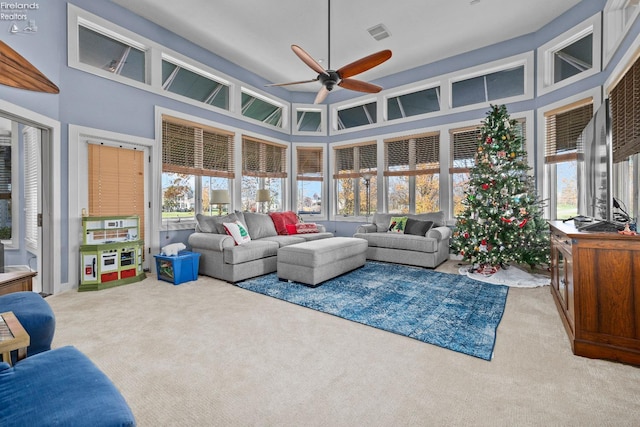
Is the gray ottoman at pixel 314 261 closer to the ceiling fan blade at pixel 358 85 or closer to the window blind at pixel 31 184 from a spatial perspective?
the ceiling fan blade at pixel 358 85

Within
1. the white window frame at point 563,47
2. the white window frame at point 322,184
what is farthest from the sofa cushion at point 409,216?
the white window frame at point 563,47

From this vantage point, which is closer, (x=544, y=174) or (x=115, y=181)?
(x=115, y=181)

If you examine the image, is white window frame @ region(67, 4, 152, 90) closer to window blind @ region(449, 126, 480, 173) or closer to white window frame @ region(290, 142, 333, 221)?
white window frame @ region(290, 142, 333, 221)

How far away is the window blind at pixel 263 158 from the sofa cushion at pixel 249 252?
2255 millimetres

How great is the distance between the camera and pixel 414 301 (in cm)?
320

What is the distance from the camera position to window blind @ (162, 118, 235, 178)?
490 cm

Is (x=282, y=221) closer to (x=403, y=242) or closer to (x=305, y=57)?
(x=403, y=242)

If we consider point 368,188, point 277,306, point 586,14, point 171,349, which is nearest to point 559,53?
point 586,14

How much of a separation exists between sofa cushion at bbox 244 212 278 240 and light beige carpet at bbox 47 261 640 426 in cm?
230

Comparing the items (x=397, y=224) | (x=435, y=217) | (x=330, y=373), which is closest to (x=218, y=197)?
(x=397, y=224)

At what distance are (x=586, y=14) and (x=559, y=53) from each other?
64 cm

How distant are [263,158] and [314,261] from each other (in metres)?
3.59

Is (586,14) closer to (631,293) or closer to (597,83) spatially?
(597,83)

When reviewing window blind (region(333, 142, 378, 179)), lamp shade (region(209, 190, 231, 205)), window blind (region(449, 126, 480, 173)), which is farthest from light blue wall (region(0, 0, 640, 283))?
window blind (region(333, 142, 378, 179))
